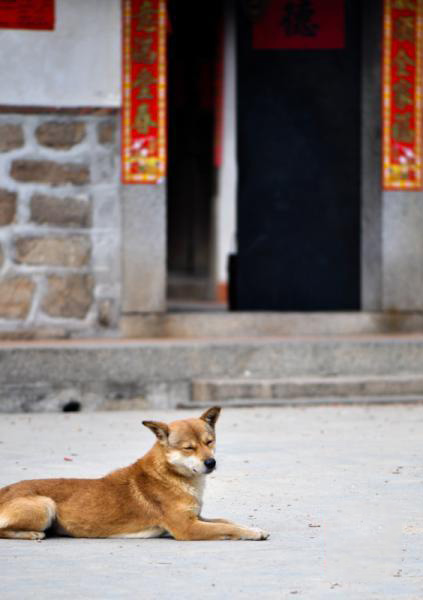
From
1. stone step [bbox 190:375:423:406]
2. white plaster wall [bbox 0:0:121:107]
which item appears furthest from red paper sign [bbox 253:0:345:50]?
stone step [bbox 190:375:423:406]

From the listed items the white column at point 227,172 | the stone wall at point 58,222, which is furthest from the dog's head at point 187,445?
the white column at point 227,172

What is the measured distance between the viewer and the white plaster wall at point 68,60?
12500mm

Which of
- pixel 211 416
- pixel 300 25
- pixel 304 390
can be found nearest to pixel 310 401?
pixel 304 390

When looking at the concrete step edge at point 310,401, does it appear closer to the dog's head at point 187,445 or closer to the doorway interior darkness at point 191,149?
the dog's head at point 187,445

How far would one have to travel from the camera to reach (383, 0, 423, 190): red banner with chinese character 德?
1316 cm

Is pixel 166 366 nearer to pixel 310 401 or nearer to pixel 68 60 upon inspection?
pixel 310 401

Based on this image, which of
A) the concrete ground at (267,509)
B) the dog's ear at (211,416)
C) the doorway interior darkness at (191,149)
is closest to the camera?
the concrete ground at (267,509)

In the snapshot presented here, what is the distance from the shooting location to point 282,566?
5996 millimetres

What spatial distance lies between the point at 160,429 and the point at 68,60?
253 inches

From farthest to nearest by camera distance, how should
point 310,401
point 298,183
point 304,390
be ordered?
point 298,183
point 304,390
point 310,401

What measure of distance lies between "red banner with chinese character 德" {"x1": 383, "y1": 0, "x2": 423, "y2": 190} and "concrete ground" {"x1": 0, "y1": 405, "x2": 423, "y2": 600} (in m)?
2.42

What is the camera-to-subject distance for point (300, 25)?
13531 mm

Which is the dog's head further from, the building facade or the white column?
the white column

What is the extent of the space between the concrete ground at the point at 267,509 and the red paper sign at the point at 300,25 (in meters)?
3.60
